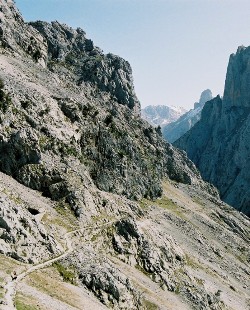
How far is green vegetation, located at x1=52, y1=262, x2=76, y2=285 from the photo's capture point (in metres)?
49.8

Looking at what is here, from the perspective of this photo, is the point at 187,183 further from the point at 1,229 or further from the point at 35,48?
the point at 1,229

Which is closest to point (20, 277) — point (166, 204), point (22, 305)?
point (22, 305)

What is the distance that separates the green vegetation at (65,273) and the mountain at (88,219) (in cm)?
17

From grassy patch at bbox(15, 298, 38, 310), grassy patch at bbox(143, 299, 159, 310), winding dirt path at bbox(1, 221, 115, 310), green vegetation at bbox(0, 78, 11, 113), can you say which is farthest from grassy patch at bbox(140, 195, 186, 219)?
grassy patch at bbox(15, 298, 38, 310)

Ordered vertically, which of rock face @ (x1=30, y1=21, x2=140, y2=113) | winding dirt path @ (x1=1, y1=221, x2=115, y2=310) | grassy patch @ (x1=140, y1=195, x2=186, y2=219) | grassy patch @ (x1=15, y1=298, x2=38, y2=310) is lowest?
winding dirt path @ (x1=1, y1=221, x2=115, y2=310)

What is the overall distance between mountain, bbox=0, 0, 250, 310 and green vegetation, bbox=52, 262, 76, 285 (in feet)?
0.56

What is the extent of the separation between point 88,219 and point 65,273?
24696 millimetres

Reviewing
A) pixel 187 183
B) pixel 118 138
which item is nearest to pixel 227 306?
pixel 118 138

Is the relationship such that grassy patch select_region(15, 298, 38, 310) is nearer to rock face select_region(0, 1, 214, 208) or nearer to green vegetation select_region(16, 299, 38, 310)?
green vegetation select_region(16, 299, 38, 310)

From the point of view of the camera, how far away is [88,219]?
246ft

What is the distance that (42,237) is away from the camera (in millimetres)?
55688

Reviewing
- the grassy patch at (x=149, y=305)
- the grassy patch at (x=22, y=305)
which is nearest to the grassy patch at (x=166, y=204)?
the grassy patch at (x=149, y=305)

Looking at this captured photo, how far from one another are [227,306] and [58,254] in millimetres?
40663

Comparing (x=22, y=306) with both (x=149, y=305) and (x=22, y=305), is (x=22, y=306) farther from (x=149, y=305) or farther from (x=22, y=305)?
(x=149, y=305)
